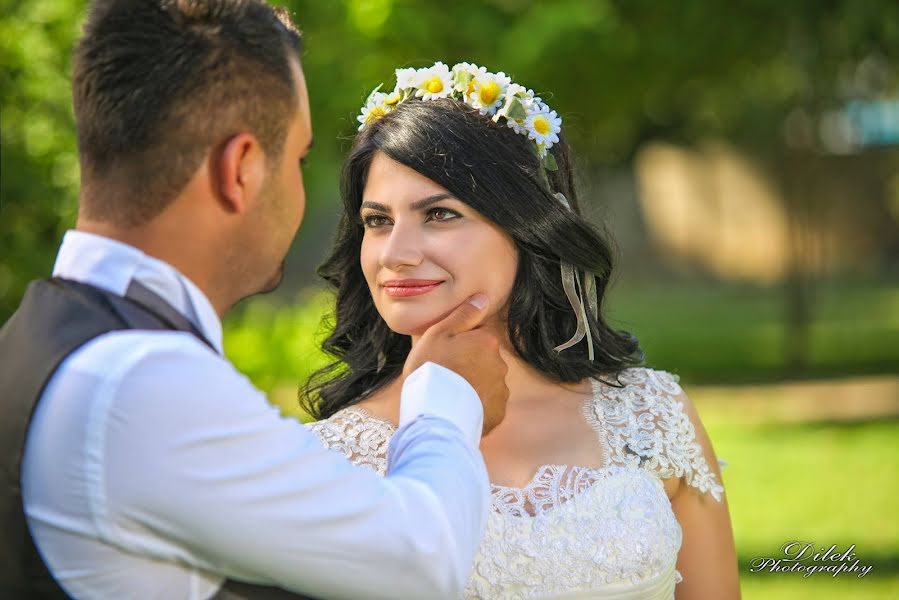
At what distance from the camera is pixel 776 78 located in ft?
67.9

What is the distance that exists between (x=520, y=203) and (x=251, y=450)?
5.96ft

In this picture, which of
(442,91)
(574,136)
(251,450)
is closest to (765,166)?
(574,136)

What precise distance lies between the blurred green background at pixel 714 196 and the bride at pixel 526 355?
1.33 ft

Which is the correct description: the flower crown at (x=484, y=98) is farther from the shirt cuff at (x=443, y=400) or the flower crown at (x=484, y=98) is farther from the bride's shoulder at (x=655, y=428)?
the shirt cuff at (x=443, y=400)

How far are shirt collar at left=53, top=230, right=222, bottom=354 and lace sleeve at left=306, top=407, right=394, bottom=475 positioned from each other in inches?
55.7

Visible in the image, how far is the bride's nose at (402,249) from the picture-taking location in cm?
331

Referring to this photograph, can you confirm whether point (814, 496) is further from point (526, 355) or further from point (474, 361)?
point (474, 361)

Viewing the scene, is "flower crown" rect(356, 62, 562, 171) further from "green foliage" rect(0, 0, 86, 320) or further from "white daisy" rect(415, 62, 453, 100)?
"green foliage" rect(0, 0, 86, 320)

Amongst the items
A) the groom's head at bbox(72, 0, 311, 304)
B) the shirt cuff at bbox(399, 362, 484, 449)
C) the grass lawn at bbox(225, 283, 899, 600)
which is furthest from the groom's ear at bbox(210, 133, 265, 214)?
the grass lawn at bbox(225, 283, 899, 600)

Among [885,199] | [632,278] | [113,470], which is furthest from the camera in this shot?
[632,278]

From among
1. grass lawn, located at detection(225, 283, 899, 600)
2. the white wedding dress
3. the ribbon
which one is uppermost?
the ribbon

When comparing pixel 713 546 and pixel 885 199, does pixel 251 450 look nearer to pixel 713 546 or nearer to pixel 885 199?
pixel 713 546

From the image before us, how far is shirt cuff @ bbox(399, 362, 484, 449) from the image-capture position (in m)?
2.15

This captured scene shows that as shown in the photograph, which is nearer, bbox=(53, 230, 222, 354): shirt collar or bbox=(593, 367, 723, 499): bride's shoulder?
bbox=(53, 230, 222, 354): shirt collar
